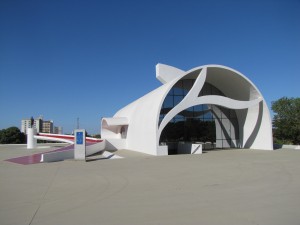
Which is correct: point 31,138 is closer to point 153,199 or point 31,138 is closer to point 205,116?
point 205,116

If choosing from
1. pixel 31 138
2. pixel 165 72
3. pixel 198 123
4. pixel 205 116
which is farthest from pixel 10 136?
pixel 205 116

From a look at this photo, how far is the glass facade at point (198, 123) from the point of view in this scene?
23234mm

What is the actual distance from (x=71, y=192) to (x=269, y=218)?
15.6 feet

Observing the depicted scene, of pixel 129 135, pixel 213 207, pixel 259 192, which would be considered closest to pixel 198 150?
pixel 129 135

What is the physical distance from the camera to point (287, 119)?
98.6 feet

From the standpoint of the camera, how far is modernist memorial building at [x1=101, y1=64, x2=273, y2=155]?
2095 cm

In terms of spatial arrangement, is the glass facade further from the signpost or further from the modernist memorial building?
the signpost

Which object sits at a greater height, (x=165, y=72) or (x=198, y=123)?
(x=165, y=72)

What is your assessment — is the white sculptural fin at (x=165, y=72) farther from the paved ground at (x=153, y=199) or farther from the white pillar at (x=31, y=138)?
the white pillar at (x=31, y=138)

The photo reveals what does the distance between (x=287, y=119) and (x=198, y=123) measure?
11.9 m

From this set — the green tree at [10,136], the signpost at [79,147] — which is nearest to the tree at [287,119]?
the signpost at [79,147]

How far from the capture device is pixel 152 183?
838 centimetres

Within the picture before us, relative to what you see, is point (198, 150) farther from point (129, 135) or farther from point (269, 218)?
point (269, 218)

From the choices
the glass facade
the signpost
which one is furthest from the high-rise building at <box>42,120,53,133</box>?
the signpost
